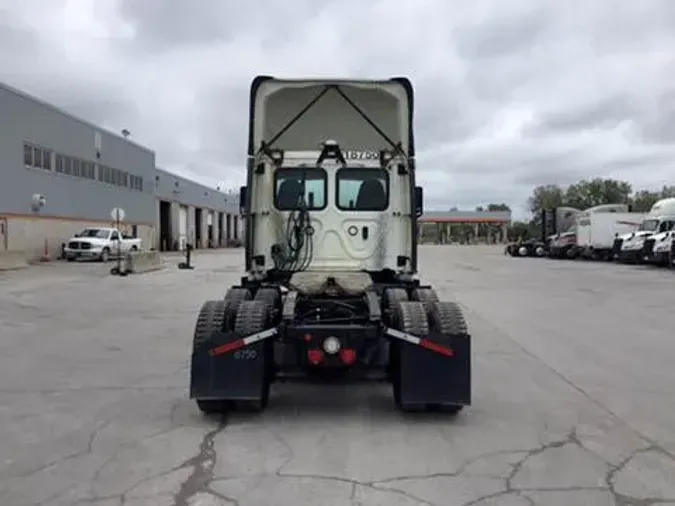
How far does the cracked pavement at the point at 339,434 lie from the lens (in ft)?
16.2

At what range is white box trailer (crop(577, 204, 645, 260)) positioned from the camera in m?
46.6

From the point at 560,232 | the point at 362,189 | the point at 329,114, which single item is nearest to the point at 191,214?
the point at 560,232

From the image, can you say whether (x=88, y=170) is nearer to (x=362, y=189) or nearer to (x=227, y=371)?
(x=362, y=189)

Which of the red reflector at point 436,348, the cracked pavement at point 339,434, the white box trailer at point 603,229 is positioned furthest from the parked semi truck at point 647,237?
the red reflector at point 436,348

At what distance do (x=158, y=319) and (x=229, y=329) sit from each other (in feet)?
27.5

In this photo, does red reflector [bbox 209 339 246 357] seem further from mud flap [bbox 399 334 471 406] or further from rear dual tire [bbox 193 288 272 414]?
mud flap [bbox 399 334 471 406]

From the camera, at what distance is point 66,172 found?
44906 millimetres

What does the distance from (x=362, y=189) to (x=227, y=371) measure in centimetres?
314

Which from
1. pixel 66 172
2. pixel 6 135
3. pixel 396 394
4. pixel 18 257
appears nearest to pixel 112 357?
pixel 396 394

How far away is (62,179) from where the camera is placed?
145 ft

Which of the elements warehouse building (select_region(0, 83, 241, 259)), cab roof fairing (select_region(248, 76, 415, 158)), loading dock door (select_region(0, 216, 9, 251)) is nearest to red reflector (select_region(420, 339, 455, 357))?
cab roof fairing (select_region(248, 76, 415, 158))

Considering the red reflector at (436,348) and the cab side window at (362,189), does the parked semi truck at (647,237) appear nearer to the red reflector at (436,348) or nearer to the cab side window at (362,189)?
the cab side window at (362,189)

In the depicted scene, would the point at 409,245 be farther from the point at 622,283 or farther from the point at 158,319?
the point at 622,283

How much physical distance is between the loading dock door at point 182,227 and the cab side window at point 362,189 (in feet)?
216
